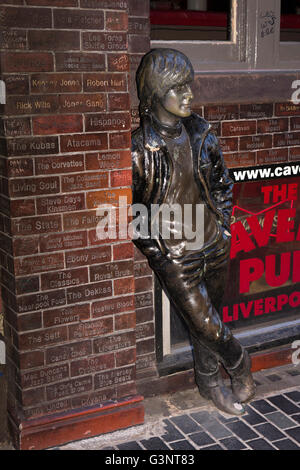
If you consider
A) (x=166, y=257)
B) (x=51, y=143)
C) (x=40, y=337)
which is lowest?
(x=40, y=337)

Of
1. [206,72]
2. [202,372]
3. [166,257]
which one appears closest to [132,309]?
[166,257]

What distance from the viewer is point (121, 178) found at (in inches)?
163

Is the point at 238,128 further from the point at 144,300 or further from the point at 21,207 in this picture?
the point at 21,207

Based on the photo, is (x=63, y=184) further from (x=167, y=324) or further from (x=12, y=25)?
(x=167, y=324)

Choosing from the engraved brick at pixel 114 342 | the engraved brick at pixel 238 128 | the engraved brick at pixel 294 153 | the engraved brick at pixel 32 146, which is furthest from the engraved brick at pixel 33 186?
the engraved brick at pixel 294 153

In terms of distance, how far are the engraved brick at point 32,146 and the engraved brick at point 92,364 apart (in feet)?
4.80

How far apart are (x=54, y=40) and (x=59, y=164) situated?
2.48 ft

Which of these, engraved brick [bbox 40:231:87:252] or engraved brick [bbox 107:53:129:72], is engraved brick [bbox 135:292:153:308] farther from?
engraved brick [bbox 107:53:129:72]

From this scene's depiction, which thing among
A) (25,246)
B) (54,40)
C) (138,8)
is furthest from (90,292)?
(138,8)

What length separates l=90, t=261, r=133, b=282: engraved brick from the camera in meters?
4.18

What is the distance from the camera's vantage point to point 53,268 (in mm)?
4016

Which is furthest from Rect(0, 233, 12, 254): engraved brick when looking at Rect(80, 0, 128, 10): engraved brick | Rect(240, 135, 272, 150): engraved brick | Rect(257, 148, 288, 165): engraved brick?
Rect(257, 148, 288, 165): engraved brick

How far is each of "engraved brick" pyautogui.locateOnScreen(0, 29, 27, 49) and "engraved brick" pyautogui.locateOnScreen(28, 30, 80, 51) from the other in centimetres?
4

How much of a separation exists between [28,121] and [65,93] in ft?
1.00
